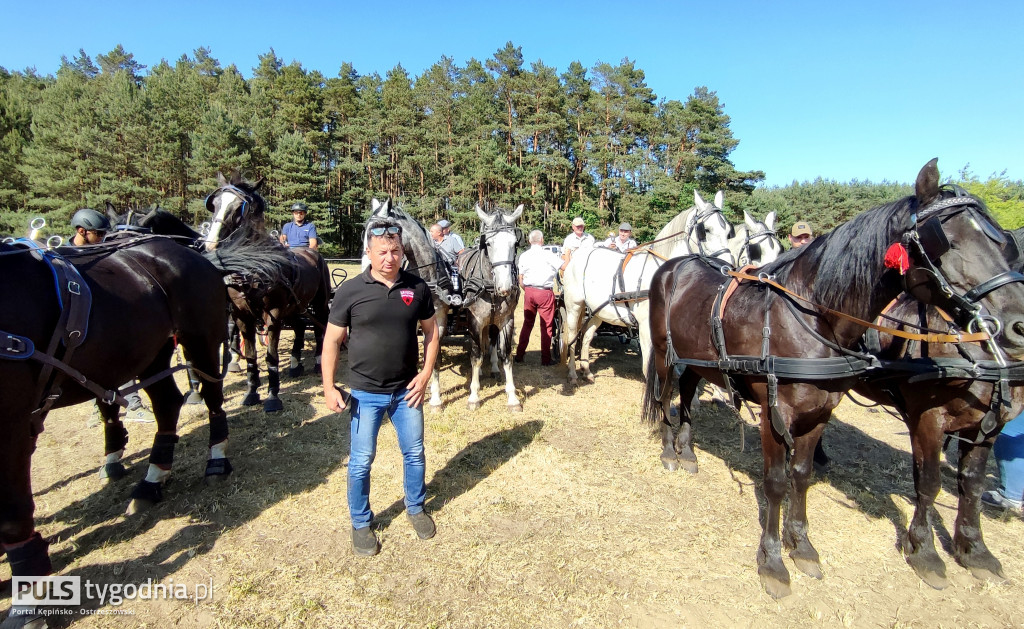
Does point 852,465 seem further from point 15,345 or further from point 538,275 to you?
point 15,345

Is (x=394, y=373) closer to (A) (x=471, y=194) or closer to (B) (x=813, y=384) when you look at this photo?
(B) (x=813, y=384)

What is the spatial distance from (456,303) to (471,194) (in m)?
29.5

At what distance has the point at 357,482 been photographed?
3.04 m

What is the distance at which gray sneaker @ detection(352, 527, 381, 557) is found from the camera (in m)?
3.09

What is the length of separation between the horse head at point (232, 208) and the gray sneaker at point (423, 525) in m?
3.80

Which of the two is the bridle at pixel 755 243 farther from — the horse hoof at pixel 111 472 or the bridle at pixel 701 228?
the horse hoof at pixel 111 472

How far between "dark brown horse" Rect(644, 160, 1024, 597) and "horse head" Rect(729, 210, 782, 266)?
2.46m

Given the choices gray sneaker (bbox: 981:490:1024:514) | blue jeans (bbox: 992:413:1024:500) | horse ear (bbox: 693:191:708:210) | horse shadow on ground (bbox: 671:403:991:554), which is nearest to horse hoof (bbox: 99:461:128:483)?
horse shadow on ground (bbox: 671:403:991:554)

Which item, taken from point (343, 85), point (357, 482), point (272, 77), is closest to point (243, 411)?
point (357, 482)

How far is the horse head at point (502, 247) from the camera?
5254mm

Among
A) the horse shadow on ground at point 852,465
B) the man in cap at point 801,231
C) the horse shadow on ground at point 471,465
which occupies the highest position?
the man in cap at point 801,231

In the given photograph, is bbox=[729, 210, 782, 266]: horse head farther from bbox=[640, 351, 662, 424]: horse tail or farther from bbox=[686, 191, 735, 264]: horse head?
bbox=[640, 351, 662, 424]: horse tail

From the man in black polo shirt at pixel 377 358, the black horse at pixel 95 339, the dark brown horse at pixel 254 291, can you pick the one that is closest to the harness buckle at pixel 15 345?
the black horse at pixel 95 339

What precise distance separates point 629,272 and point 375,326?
4107 millimetres
